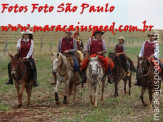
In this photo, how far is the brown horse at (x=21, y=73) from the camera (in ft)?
32.1

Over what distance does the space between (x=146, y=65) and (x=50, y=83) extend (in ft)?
21.6

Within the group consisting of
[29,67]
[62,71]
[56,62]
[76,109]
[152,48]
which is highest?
[152,48]

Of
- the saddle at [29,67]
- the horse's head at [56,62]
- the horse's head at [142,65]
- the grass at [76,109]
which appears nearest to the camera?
the grass at [76,109]

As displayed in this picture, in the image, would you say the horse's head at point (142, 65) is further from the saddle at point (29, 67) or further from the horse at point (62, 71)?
the saddle at point (29, 67)

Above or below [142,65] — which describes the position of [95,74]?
below

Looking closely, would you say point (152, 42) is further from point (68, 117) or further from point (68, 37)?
point (68, 117)

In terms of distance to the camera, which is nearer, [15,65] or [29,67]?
[15,65]

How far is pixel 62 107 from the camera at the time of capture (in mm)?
10281

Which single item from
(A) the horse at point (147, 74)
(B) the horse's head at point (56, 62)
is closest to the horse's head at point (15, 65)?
(B) the horse's head at point (56, 62)

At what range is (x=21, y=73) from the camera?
10.1 metres

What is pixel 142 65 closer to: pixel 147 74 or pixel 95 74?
pixel 147 74

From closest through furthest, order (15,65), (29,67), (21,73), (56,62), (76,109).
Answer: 1. (15,65)
2. (76,109)
3. (21,73)
4. (56,62)
5. (29,67)

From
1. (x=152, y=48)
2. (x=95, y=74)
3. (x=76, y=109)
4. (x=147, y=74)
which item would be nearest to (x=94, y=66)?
(x=95, y=74)

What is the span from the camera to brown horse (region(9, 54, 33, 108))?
9.78 m
